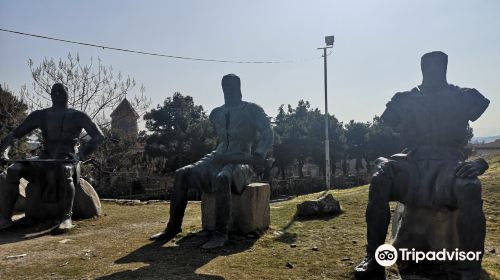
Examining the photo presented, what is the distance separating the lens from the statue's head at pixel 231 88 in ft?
19.9

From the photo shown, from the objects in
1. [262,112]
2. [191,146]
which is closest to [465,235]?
[262,112]

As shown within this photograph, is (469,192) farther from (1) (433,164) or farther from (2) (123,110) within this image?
(2) (123,110)

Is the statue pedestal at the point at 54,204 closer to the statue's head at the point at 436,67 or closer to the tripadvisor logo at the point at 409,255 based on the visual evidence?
the tripadvisor logo at the point at 409,255

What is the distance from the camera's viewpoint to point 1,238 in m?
5.98

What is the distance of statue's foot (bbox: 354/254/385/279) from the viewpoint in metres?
3.56

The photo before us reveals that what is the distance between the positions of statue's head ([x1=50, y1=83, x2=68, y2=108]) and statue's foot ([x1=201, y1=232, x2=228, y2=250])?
12.8 ft

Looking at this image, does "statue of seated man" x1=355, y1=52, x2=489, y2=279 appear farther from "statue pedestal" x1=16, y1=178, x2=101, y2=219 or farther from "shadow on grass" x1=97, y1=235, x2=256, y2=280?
"statue pedestal" x1=16, y1=178, x2=101, y2=219

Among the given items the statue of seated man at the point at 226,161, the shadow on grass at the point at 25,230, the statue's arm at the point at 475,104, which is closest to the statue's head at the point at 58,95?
the shadow on grass at the point at 25,230

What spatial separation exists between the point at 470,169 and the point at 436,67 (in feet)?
3.95

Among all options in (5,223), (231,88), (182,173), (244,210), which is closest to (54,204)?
(5,223)

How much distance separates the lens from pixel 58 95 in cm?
711

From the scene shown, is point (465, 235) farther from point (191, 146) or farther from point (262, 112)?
point (191, 146)

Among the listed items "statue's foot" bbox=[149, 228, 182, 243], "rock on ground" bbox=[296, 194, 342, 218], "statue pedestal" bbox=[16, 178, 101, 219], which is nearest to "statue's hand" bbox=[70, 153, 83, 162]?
"statue pedestal" bbox=[16, 178, 101, 219]

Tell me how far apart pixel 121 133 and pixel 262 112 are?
20.0 meters
